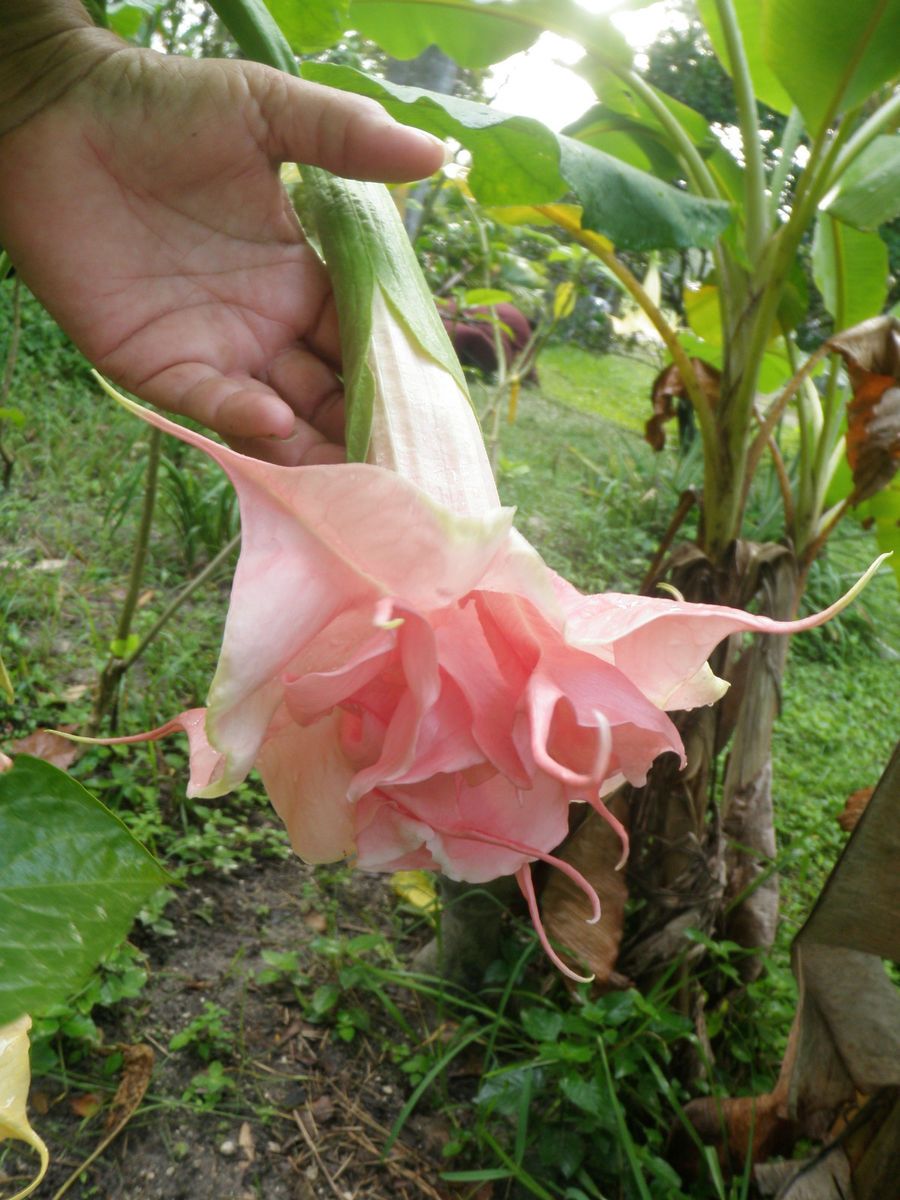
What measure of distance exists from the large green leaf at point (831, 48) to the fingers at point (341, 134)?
0.76m

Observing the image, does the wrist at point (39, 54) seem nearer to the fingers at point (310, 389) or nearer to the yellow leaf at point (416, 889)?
the fingers at point (310, 389)

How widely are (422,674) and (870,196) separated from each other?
44.9 inches

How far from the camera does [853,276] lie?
5.42ft

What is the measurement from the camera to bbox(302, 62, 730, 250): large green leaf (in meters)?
0.76

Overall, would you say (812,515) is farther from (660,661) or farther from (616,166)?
(660,661)

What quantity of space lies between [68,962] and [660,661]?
0.29 metres

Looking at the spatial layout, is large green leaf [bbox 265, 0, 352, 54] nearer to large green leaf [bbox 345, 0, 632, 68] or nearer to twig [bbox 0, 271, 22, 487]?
large green leaf [bbox 345, 0, 632, 68]

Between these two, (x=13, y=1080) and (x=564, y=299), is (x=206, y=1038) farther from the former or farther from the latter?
(x=564, y=299)

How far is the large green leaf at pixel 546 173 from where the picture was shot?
0.76 metres

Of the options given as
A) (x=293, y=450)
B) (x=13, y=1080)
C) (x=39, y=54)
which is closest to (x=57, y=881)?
(x=13, y=1080)

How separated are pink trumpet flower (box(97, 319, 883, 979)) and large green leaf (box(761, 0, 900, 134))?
3.32 feet

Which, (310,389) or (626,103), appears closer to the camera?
(310,389)

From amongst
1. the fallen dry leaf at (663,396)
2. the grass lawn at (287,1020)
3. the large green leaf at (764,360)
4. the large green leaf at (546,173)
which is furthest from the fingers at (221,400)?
the large green leaf at (764,360)

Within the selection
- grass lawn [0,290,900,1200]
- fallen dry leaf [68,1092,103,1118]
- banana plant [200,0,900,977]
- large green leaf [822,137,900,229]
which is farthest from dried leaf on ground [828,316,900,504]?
fallen dry leaf [68,1092,103,1118]
